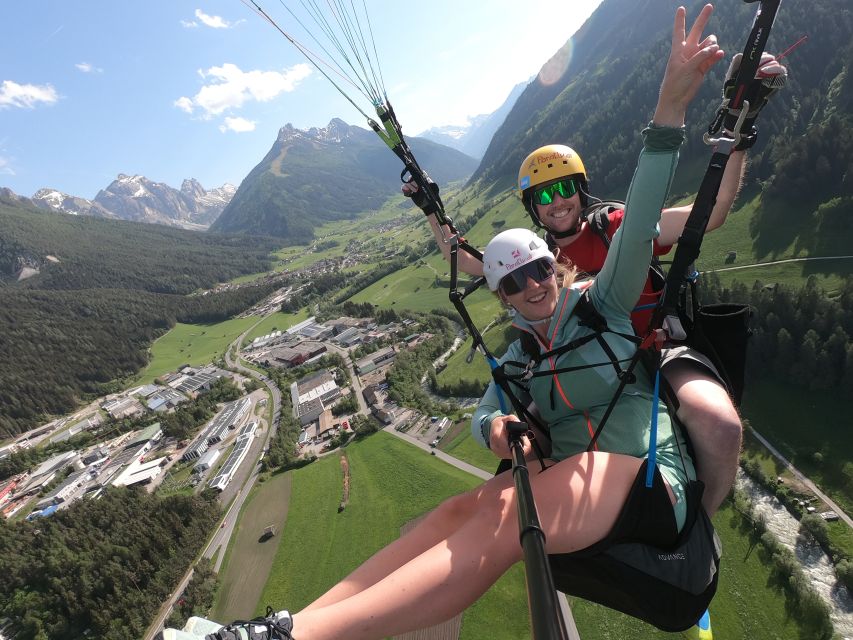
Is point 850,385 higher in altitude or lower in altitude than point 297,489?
lower

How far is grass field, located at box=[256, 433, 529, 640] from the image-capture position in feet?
84.0

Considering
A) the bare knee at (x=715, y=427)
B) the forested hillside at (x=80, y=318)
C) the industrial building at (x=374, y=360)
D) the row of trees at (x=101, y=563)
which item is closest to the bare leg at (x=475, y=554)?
the bare knee at (x=715, y=427)

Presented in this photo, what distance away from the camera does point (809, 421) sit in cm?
3509

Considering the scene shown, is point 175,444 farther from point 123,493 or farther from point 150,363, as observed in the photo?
point 150,363

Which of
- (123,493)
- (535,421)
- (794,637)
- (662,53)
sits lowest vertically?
(794,637)

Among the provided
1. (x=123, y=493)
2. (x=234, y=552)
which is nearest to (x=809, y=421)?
(x=234, y=552)

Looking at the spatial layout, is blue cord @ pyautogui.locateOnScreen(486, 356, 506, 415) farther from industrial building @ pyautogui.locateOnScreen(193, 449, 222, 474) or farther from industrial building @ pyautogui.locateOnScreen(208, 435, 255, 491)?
industrial building @ pyautogui.locateOnScreen(193, 449, 222, 474)

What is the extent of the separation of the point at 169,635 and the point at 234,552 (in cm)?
3985

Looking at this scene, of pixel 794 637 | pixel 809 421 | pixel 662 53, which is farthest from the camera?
pixel 662 53

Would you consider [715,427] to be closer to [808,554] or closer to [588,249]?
[588,249]

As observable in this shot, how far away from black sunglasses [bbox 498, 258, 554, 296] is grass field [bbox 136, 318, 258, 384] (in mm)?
105985

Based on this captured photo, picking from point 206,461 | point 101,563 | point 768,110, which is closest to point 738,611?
point 101,563

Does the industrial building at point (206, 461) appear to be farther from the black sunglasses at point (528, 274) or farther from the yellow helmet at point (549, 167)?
the black sunglasses at point (528, 274)

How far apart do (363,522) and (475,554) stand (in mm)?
35855
